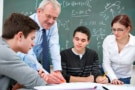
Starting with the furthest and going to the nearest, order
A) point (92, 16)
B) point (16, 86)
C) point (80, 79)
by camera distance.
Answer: point (92, 16) < point (80, 79) < point (16, 86)

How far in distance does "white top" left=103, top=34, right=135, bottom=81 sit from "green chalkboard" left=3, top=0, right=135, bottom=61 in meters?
0.81

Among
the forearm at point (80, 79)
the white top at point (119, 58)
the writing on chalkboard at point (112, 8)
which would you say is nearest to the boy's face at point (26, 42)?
the forearm at point (80, 79)

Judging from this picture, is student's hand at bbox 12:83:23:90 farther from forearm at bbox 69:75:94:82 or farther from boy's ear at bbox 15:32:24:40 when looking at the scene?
forearm at bbox 69:75:94:82

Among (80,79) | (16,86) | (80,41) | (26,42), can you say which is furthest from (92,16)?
(16,86)

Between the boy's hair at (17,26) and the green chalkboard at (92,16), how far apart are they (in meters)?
2.04

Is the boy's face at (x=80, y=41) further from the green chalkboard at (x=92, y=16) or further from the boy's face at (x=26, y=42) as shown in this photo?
the boy's face at (x=26, y=42)

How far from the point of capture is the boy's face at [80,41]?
97.0 inches

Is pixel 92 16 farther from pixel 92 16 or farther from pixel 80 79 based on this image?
pixel 80 79

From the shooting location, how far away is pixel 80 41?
8.11 feet

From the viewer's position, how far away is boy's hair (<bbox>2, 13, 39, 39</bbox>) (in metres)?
1.28

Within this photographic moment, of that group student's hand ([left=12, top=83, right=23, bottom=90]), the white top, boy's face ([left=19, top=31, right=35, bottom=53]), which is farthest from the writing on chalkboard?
student's hand ([left=12, top=83, right=23, bottom=90])

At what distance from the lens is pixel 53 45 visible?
2322 millimetres

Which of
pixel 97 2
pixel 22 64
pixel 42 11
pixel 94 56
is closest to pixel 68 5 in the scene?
pixel 97 2

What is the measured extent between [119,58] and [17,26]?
150 centimetres
